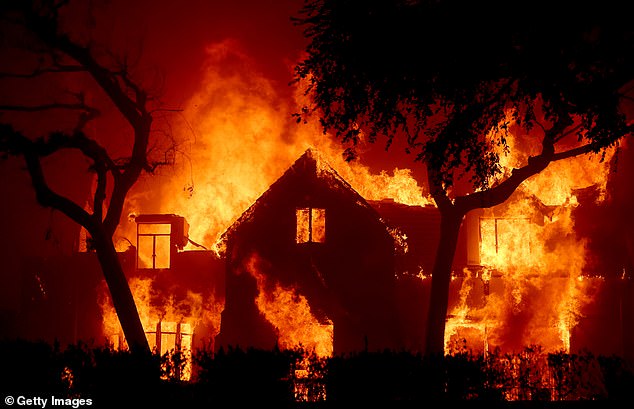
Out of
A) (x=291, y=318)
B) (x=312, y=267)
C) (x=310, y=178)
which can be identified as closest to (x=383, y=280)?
(x=312, y=267)

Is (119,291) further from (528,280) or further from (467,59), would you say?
(528,280)

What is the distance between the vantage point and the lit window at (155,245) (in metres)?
32.0

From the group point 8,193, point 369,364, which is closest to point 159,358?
point 369,364

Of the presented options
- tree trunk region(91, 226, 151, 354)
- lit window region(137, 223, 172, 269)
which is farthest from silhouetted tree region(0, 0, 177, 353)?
lit window region(137, 223, 172, 269)

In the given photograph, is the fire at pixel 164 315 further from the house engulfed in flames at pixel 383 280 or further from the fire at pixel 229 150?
the fire at pixel 229 150

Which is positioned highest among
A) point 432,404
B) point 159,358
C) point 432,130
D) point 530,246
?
point 432,130

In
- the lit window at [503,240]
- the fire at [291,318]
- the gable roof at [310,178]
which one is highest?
the gable roof at [310,178]

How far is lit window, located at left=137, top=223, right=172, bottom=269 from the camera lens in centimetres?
3198

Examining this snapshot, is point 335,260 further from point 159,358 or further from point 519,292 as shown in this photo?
point 159,358

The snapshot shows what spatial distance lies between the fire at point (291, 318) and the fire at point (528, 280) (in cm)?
519

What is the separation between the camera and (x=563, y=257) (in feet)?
89.7

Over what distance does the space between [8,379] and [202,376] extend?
424cm

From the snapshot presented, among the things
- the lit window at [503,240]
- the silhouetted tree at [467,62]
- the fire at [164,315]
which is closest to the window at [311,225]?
the fire at [164,315]

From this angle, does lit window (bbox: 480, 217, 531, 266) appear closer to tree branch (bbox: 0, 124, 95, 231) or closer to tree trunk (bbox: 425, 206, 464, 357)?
tree trunk (bbox: 425, 206, 464, 357)
